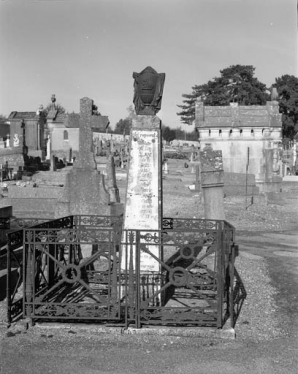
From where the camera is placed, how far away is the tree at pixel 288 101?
72.9 m

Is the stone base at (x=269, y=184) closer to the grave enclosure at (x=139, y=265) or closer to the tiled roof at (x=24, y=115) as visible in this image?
the grave enclosure at (x=139, y=265)

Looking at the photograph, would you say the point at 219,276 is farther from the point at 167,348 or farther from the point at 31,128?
the point at 31,128

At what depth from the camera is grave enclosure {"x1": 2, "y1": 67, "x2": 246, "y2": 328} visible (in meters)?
5.99

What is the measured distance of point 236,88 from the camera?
7188 centimetres

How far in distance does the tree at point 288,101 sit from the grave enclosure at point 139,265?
68.9m

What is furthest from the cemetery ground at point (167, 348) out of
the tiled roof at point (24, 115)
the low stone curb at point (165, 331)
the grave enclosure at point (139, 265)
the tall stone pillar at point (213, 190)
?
the tiled roof at point (24, 115)

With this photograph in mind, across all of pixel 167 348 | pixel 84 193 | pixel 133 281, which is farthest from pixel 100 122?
pixel 167 348

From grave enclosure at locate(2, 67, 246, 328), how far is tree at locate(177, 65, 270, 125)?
65572 millimetres

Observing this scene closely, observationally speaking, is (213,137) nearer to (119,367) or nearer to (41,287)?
(41,287)

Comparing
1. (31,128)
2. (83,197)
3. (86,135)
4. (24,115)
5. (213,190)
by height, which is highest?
(24,115)

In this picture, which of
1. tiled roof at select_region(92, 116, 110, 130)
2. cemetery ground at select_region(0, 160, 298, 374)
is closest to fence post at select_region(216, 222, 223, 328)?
cemetery ground at select_region(0, 160, 298, 374)

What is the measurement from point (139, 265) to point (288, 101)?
72.4m

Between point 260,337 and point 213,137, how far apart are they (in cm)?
2919

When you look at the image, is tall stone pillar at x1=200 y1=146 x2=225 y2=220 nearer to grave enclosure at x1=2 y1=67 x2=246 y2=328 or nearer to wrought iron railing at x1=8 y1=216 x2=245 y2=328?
grave enclosure at x1=2 y1=67 x2=246 y2=328
